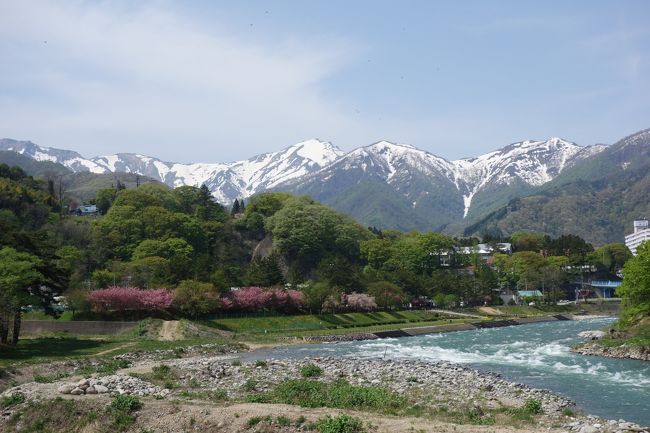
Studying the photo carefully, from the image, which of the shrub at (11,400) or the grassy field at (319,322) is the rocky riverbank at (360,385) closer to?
the shrub at (11,400)

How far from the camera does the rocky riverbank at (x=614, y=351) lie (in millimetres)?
45969

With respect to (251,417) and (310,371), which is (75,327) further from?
(251,417)

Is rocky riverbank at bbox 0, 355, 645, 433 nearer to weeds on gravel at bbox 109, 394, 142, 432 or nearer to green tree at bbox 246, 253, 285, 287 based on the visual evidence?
weeds on gravel at bbox 109, 394, 142, 432

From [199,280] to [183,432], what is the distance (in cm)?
5697

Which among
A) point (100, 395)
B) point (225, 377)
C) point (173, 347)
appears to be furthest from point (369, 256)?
point (100, 395)

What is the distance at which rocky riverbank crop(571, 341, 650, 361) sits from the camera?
46.0 meters

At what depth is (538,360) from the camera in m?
46.9

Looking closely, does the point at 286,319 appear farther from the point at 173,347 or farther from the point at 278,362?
the point at 278,362

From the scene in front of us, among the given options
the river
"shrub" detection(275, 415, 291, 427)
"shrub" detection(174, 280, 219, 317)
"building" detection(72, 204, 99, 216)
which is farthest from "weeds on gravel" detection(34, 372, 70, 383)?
"building" detection(72, 204, 99, 216)

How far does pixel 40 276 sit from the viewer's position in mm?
48688

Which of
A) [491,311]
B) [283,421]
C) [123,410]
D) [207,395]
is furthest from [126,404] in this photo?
[491,311]

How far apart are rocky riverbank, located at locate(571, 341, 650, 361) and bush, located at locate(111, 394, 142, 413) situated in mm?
37759

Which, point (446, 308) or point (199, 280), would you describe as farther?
point (446, 308)

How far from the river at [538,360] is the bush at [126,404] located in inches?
786
